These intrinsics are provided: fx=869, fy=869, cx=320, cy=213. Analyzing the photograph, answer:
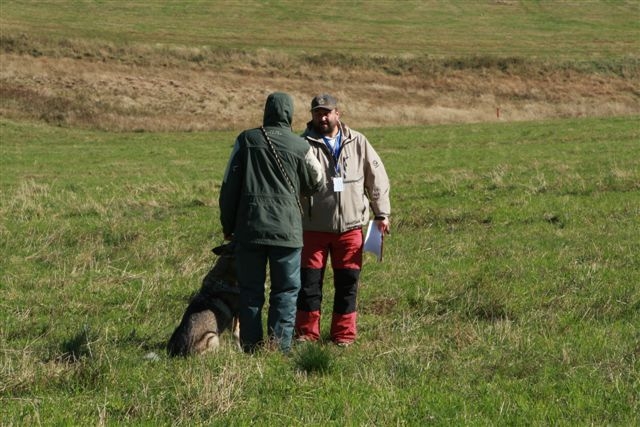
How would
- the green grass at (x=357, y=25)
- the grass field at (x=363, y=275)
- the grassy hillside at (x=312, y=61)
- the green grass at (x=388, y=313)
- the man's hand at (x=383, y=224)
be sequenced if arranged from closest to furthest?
the green grass at (x=388, y=313), the grass field at (x=363, y=275), the man's hand at (x=383, y=224), the grassy hillside at (x=312, y=61), the green grass at (x=357, y=25)

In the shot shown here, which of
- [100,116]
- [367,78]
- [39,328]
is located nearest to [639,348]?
[39,328]

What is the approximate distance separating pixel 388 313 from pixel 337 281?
1040mm

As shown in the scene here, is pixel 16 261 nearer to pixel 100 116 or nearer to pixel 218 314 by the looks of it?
pixel 218 314

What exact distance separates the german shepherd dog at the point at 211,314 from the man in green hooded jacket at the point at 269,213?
0.77ft

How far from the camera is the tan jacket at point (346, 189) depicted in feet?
24.1

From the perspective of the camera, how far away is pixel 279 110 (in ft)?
22.2

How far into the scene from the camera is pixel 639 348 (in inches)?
249

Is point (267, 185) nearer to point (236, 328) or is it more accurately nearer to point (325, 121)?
point (325, 121)

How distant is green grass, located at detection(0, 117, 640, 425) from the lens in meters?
5.30

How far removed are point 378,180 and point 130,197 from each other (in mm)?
10787

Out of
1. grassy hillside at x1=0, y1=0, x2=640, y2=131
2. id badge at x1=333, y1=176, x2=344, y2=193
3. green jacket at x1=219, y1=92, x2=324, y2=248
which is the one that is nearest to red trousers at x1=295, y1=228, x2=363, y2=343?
id badge at x1=333, y1=176, x2=344, y2=193

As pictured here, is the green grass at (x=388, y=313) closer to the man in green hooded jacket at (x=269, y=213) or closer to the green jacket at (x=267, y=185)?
the man in green hooded jacket at (x=269, y=213)

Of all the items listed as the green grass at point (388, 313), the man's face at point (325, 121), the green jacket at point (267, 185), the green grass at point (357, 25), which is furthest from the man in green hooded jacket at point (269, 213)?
the green grass at point (357, 25)

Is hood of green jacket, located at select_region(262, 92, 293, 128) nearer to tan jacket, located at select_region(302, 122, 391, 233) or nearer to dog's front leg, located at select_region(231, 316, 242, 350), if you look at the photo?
tan jacket, located at select_region(302, 122, 391, 233)
